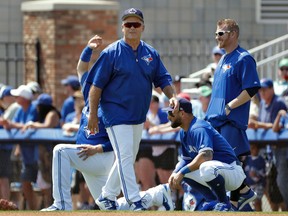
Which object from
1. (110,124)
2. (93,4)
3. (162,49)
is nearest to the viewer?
(110,124)

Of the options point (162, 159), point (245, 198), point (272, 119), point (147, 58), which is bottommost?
point (162, 159)

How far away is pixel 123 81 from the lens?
515 inches

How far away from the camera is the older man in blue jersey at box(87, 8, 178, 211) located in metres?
13.0

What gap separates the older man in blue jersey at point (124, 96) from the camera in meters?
13.0

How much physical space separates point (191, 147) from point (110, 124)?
84 cm

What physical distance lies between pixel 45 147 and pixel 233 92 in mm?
4289

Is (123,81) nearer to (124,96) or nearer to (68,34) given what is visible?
(124,96)

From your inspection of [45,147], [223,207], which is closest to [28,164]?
[45,147]

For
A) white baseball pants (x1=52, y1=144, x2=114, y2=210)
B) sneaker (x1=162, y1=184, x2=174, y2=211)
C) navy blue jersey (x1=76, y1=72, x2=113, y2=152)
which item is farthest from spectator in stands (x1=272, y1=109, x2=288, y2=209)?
navy blue jersey (x1=76, y1=72, x2=113, y2=152)

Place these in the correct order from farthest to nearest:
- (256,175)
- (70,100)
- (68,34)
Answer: (68,34)
(70,100)
(256,175)

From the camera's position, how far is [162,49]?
2459cm

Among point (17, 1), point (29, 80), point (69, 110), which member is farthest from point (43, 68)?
point (69, 110)

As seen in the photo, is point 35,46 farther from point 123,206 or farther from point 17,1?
point 123,206

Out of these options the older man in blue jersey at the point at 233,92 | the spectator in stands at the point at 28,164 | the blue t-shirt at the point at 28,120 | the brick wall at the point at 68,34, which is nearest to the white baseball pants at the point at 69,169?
the older man in blue jersey at the point at 233,92
